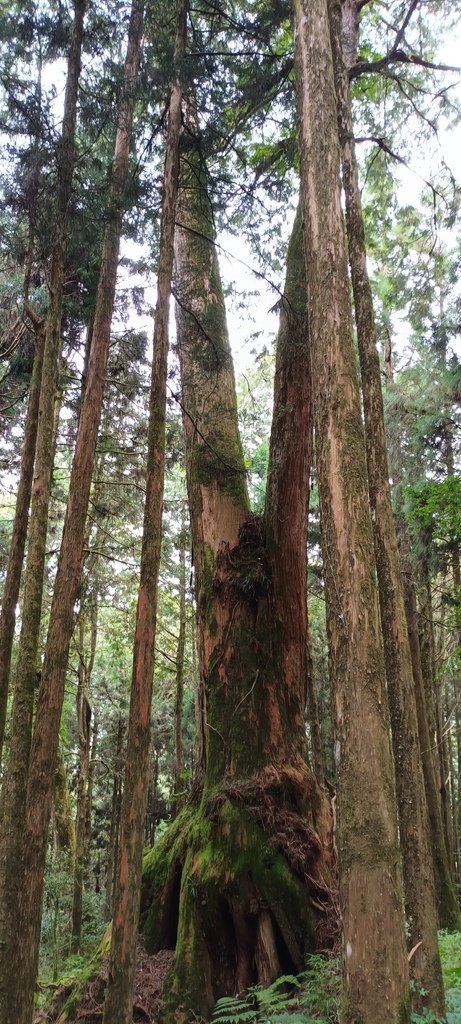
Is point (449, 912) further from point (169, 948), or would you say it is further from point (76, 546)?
point (76, 546)

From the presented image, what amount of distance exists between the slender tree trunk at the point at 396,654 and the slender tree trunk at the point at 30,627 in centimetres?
290

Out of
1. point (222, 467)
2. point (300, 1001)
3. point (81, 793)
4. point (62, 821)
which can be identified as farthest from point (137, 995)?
point (62, 821)

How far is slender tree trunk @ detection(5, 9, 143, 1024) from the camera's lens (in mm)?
4996

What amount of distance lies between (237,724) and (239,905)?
161 cm

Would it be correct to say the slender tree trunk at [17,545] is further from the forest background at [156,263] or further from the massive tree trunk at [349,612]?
the massive tree trunk at [349,612]

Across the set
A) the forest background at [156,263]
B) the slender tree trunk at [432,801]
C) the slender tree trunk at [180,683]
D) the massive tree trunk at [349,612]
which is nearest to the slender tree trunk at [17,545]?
the forest background at [156,263]

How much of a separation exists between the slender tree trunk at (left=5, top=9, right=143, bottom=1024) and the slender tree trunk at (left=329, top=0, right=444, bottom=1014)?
2471mm

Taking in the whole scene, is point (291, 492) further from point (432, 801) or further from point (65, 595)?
point (432, 801)

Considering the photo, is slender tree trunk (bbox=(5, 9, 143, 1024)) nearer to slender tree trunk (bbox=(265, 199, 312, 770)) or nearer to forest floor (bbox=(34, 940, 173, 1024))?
forest floor (bbox=(34, 940, 173, 1024))

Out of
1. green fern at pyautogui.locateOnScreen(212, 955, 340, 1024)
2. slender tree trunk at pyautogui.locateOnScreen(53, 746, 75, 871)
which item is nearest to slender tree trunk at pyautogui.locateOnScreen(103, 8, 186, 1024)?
green fern at pyautogui.locateOnScreen(212, 955, 340, 1024)

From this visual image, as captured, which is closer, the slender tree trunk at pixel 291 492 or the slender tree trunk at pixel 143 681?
the slender tree trunk at pixel 143 681

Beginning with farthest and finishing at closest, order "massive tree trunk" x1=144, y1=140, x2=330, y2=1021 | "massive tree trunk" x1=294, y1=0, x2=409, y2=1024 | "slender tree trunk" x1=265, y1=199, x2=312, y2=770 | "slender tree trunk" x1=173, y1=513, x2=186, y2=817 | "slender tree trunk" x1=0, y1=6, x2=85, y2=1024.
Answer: "slender tree trunk" x1=173, y1=513, x2=186, y2=817, "slender tree trunk" x1=265, y1=199, x2=312, y2=770, "massive tree trunk" x1=144, y1=140, x2=330, y2=1021, "slender tree trunk" x1=0, y1=6, x2=85, y2=1024, "massive tree trunk" x1=294, y1=0, x2=409, y2=1024

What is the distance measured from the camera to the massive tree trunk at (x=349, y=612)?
278 cm

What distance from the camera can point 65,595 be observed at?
5672 mm
